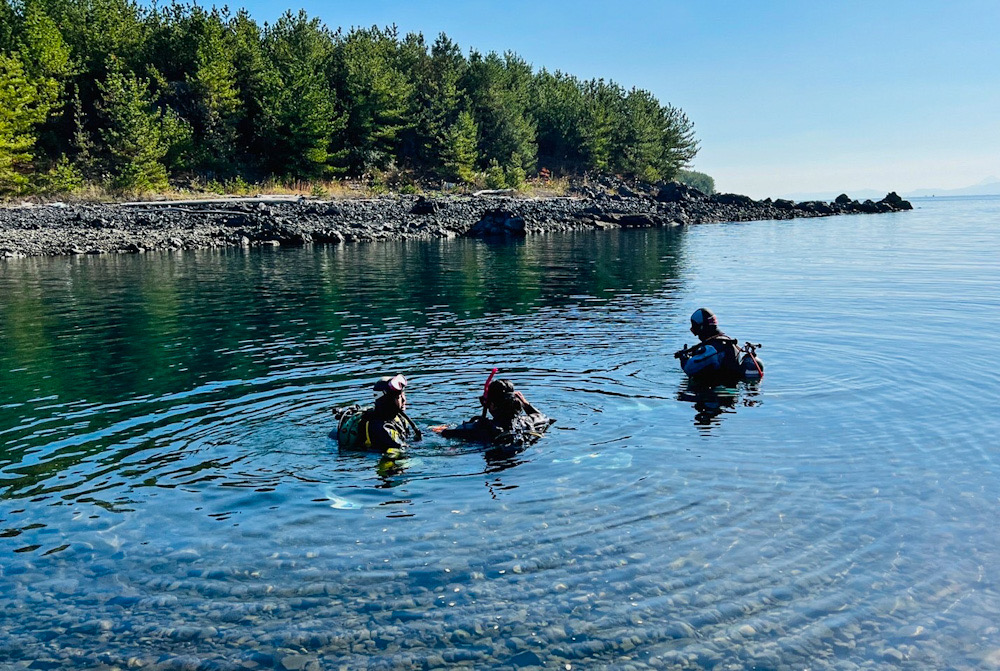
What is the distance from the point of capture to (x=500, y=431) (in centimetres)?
1217

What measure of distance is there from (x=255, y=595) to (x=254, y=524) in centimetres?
178

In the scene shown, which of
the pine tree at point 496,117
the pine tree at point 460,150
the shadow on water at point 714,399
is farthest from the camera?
the pine tree at point 496,117

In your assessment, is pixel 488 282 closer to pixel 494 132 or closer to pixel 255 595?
pixel 255 595

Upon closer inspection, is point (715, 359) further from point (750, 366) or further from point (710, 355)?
point (750, 366)

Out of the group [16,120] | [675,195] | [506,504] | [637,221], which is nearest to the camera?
[506,504]

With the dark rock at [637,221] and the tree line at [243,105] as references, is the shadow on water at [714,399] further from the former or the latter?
the dark rock at [637,221]

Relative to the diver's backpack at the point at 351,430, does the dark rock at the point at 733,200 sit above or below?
above

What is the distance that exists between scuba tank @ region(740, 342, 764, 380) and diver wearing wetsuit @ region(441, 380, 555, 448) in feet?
17.9

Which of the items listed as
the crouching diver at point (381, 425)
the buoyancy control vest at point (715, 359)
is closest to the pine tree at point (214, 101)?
the buoyancy control vest at point (715, 359)

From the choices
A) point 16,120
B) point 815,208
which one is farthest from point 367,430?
point 815,208

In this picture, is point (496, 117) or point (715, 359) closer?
point (715, 359)

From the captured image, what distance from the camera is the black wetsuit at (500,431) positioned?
12148 millimetres

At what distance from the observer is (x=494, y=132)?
101 m

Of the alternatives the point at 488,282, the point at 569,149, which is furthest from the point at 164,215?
the point at 569,149
